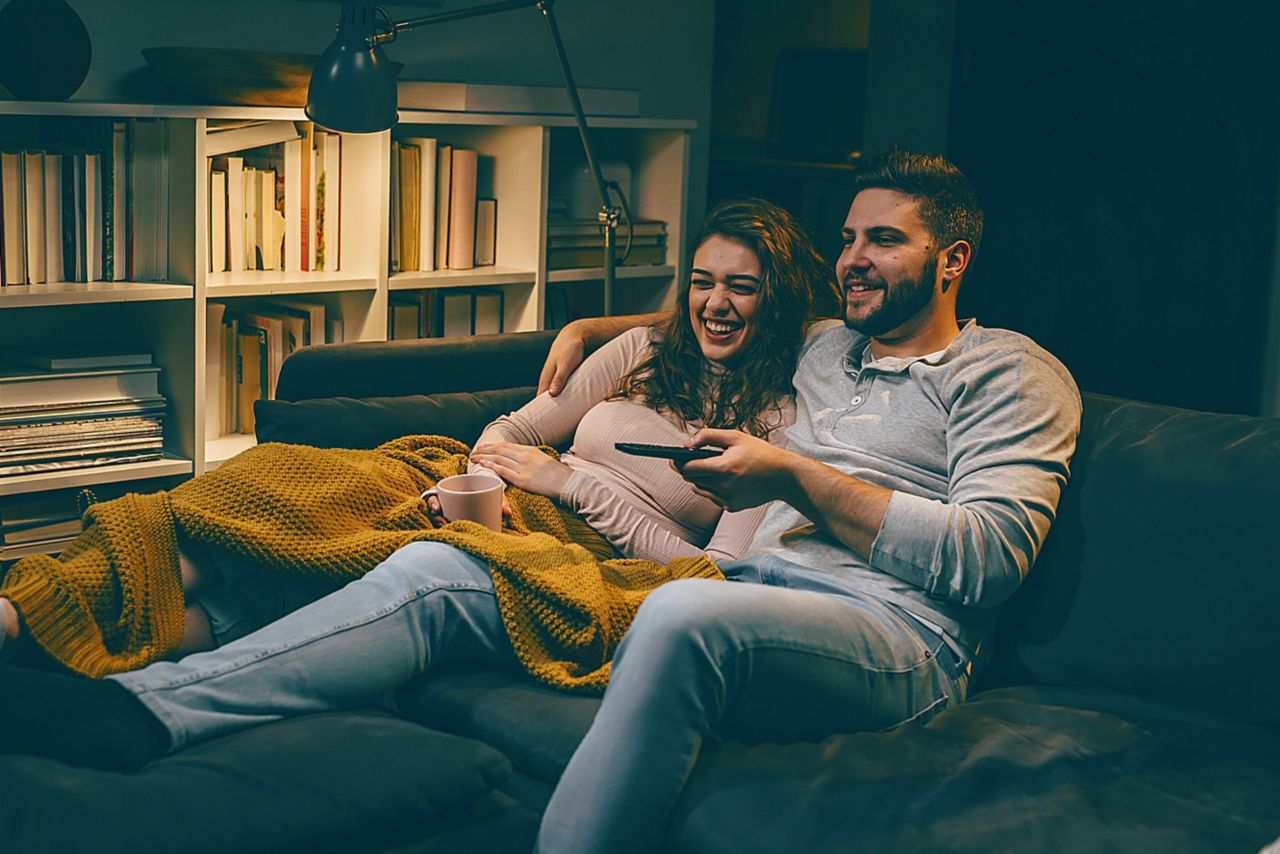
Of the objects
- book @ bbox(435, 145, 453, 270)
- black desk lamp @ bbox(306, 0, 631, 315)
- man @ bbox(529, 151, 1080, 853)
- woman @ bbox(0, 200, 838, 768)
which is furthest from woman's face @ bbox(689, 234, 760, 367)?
book @ bbox(435, 145, 453, 270)

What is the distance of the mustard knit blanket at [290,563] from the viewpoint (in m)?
1.80

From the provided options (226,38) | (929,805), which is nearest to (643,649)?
(929,805)

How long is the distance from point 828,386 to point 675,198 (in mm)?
1797

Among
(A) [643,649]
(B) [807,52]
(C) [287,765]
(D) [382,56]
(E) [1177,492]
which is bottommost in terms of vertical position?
(C) [287,765]

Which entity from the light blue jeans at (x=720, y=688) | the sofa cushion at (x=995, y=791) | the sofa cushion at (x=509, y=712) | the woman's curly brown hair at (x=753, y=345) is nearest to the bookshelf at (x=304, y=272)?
the woman's curly brown hair at (x=753, y=345)

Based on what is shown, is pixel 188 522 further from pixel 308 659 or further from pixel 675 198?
pixel 675 198

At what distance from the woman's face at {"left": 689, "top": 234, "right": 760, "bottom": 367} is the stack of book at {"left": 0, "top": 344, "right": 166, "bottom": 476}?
4.36ft

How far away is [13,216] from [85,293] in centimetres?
21

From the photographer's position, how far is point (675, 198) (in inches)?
153

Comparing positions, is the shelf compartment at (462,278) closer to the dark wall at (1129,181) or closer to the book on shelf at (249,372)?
the book on shelf at (249,372)

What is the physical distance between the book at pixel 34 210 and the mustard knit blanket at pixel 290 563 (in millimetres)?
987

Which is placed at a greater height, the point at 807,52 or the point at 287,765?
the point at 807,52

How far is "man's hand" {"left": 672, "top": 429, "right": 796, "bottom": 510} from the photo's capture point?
1.86 m

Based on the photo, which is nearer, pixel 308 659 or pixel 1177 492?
pixel 308 659
